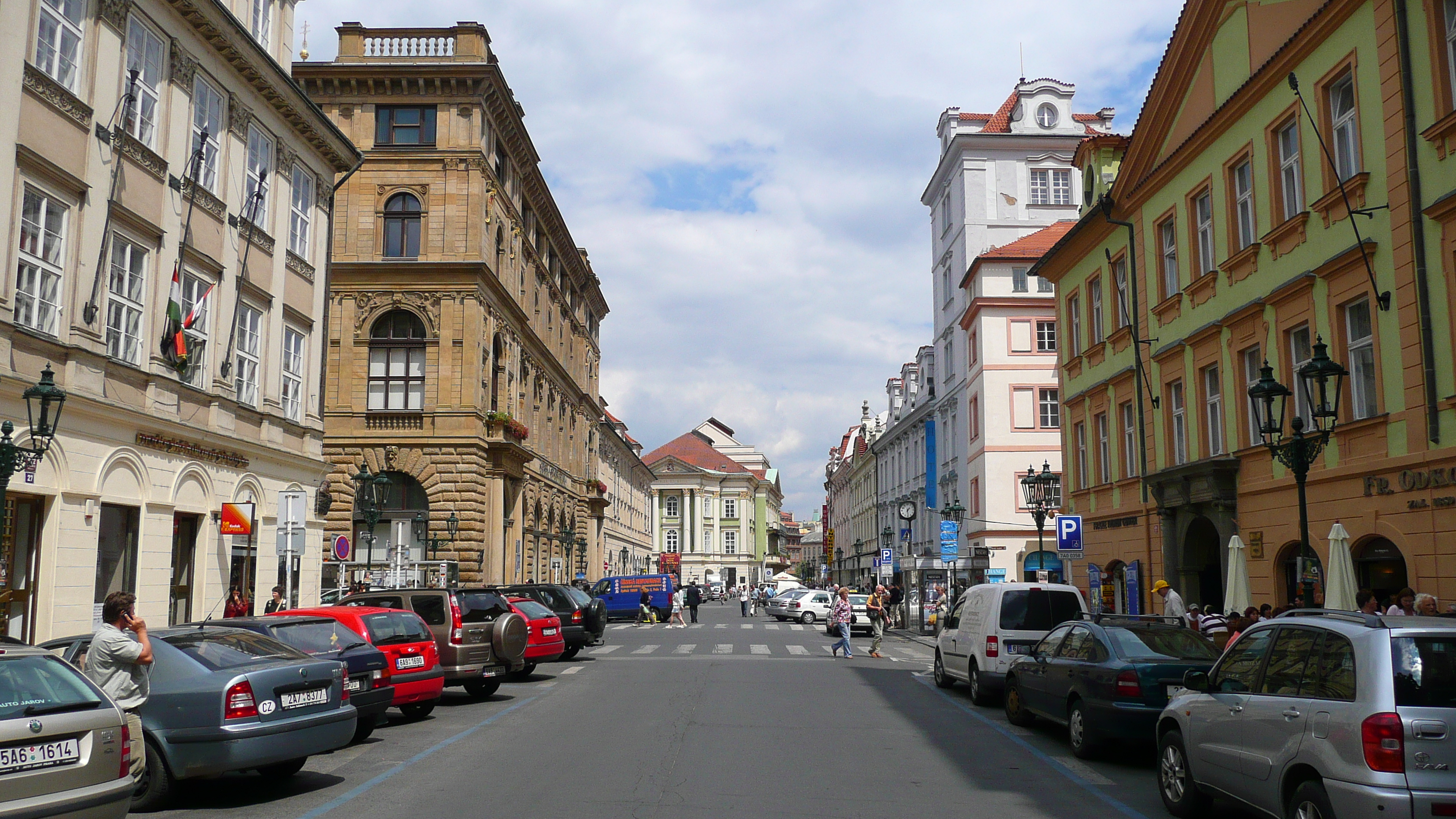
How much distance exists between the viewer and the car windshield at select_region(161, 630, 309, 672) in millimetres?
9727

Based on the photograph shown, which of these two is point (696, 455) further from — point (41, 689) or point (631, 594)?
point (41, 689)

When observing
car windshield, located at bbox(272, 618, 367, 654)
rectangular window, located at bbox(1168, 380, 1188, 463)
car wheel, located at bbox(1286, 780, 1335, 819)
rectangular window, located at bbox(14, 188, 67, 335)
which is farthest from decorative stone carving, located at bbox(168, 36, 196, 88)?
car wheel, located at bbox(1286, 780, 1335, 819)

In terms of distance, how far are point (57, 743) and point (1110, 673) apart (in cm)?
909

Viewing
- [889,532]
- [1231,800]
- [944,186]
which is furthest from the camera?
[944,186]

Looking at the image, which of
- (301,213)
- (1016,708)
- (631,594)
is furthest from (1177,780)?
(631,594)

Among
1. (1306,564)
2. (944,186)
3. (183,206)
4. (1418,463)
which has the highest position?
(944,186)

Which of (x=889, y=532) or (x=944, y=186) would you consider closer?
(x=889, y=532)

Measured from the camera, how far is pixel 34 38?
1717cm

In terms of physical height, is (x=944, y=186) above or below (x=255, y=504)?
above

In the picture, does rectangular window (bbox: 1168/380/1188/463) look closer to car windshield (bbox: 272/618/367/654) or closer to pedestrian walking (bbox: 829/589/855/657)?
pedestrian walking (bbox: 829/589/855/657)

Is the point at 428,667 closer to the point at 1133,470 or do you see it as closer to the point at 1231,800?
the point at 1231,800

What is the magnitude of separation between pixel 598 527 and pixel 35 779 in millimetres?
67715

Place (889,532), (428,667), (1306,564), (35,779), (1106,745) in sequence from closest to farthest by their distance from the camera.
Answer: (35,779), (1106,745), (1306,564), (428,667), (889,532)

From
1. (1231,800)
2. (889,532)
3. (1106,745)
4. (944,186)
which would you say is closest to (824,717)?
(1106,745)
